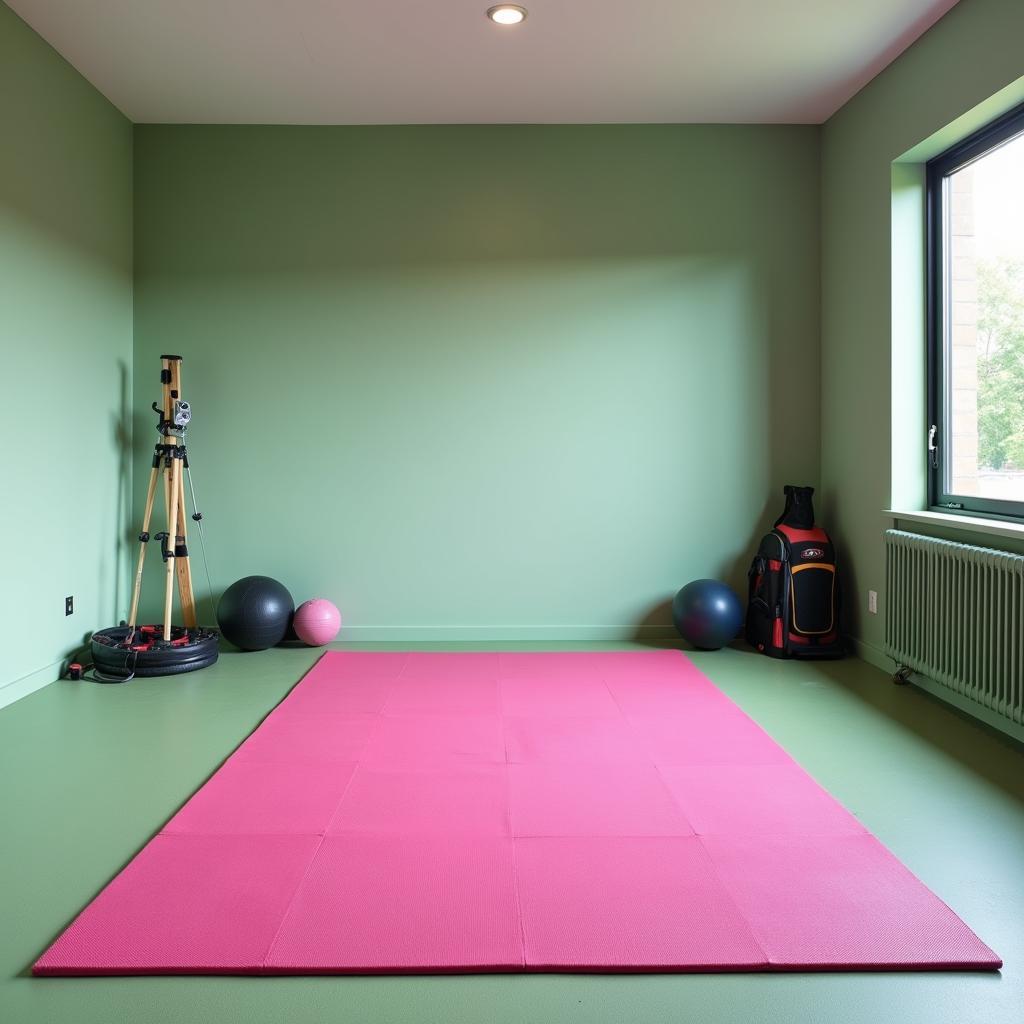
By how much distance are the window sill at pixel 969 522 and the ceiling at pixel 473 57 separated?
212cm

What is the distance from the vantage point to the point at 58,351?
446cm

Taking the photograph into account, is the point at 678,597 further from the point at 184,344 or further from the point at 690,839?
the point at 184,344

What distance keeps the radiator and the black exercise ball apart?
10.2ft

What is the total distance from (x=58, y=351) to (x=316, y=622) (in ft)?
6.10

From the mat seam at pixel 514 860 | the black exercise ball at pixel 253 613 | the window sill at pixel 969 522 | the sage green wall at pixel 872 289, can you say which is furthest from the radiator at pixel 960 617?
the black exercise ball at pixel 253 613

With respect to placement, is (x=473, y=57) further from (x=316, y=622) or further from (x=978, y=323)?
(x=316, y=622)

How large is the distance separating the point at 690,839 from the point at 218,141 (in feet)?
15.1

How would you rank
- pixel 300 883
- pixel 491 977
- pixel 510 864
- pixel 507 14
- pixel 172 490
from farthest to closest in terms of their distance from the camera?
pixel 172 490 → pixel 507 14 → pixel 510 864 → pixel 300 883 → pixel 491 977

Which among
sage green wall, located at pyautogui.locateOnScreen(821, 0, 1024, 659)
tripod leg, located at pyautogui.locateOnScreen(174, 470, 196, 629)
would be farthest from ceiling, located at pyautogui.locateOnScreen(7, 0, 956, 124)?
tripod leg, located at pyautogui.locateOnScreen(174, 470, 196, 629)

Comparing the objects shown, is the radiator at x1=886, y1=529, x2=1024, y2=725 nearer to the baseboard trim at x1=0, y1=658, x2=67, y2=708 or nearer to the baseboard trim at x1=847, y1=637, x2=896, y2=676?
the baseboard trim at x1=847, y1=637, x2=896, y2=676

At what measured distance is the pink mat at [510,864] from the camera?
6.68 ft

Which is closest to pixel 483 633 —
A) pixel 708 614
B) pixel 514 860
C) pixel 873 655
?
pixel 708 614

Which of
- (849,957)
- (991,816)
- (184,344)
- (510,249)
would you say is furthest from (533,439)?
(849,957)

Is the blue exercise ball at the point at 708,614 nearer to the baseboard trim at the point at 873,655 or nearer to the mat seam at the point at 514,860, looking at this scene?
the baseboard trim at the point at 873,655
